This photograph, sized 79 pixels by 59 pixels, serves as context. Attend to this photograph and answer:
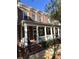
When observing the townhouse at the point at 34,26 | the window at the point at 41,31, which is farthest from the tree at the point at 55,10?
the window at the point at 41,31

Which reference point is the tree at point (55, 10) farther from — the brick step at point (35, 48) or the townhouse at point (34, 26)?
the brick step at point (35, 48)

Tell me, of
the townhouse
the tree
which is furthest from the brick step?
the tree

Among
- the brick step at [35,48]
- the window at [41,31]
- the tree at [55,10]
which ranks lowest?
the brick step at [35,48]

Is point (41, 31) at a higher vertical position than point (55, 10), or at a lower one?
lower

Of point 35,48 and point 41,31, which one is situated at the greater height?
point 41,31

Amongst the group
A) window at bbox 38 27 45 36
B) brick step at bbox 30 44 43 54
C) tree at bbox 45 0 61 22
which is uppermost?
tree at bbox 45 0 61 22

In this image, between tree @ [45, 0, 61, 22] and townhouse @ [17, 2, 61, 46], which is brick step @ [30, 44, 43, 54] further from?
tree @ [45, 0, 61, 22]

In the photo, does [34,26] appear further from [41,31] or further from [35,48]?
[35,48]

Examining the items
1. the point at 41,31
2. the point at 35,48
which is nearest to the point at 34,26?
the point at 41,31

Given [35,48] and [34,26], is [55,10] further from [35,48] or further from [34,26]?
[35,48]

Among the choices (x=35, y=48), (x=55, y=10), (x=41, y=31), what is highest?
(x=55, y=10)

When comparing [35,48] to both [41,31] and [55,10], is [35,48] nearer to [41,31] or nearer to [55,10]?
[41,31]

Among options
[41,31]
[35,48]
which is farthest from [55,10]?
[35,48]
